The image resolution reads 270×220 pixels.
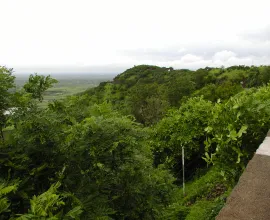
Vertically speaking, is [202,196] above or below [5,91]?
below

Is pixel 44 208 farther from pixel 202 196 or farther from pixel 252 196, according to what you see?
pixel 202 196

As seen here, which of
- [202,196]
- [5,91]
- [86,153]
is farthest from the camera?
[202,196]

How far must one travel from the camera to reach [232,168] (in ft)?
12.8

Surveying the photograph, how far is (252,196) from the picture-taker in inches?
93.5

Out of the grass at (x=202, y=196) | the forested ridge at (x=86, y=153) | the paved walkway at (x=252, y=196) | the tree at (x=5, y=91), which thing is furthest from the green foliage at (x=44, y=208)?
the grass at (x=202, y=196)

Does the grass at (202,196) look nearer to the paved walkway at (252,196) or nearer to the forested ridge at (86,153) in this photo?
the forested ridge at (86,153)

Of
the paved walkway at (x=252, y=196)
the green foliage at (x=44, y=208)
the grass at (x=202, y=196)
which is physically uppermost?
the paved walkway at (x=252, y=196)

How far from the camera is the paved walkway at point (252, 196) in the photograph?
7.06 feet

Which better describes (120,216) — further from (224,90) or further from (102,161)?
(224,90)

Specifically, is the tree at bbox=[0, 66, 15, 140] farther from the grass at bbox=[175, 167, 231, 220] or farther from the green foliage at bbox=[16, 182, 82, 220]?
the grass at bbox=[175, 167, 231, 220]

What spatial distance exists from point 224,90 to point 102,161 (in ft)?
67.4

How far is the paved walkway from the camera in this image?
2.15 m

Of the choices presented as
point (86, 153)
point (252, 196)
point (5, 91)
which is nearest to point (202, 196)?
point (86, 153)

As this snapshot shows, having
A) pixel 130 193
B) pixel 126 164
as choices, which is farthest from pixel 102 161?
pixel 130 193
